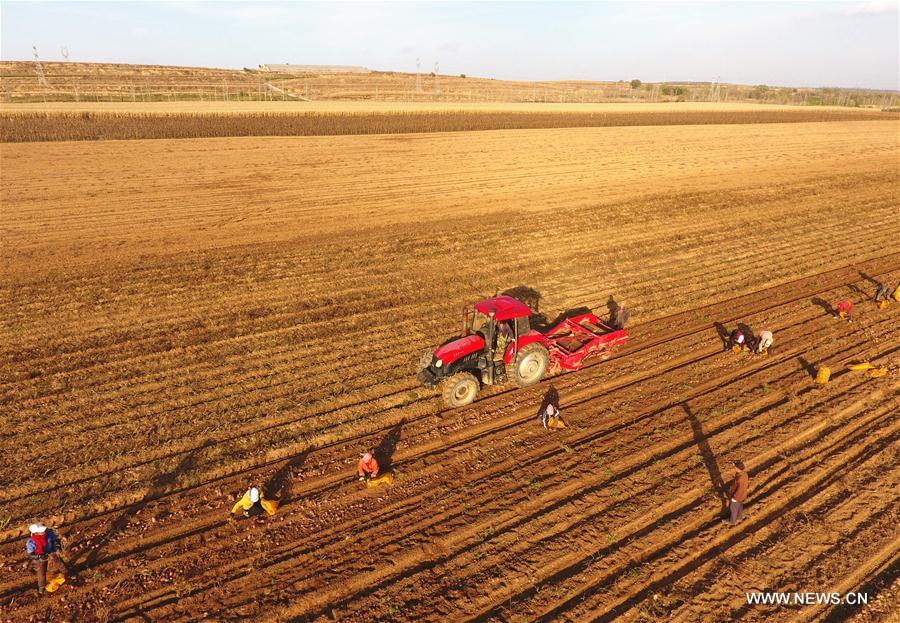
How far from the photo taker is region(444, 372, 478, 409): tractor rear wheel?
358 inches

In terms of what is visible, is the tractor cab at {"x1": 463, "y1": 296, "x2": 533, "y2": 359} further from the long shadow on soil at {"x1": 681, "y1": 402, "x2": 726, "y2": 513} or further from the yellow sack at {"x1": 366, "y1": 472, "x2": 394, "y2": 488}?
the long shadow on soil at {"x1": 681, "y1": 402, "x2": 726, "y2": 513}

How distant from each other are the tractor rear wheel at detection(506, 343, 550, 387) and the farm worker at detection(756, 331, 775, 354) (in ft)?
16.7

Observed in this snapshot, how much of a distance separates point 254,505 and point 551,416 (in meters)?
5.18

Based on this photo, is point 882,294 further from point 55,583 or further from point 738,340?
point 55,583

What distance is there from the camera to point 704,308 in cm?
1355

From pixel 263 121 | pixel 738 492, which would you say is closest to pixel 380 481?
pixel 738 492

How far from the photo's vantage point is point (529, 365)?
992 centimetres

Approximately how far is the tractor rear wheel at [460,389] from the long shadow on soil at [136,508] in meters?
4.52

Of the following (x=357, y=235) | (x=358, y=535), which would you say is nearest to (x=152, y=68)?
(x=357, y=235)

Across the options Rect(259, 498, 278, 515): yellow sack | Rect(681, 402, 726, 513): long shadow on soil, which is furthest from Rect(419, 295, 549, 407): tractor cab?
Rect(259, 498, 278, 515): yellow sack

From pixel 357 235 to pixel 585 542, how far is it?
46.2 feet

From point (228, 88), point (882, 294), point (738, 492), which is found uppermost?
point (228, 88)

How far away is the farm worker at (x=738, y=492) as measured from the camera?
22.5 feet

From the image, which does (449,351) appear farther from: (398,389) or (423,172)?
(423,172)
